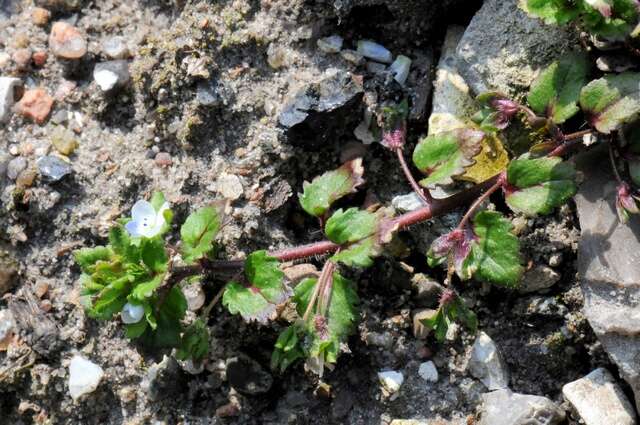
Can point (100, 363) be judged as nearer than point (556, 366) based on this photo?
No

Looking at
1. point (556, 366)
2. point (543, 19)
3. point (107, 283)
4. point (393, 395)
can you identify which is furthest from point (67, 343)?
point (543, 19)

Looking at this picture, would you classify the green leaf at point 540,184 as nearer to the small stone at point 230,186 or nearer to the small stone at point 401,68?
the small stone at point 401,68

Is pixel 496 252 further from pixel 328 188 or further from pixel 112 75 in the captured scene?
pixel 112 75

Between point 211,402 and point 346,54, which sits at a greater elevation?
point 346,54

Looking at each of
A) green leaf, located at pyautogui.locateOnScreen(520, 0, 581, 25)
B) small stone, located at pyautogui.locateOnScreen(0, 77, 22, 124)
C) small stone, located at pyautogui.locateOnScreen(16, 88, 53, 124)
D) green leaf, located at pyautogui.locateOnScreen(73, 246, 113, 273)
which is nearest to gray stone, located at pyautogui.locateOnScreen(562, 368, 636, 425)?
green leaf, located at pyautogui.locateOnScreen(520, 0, 581, 25)

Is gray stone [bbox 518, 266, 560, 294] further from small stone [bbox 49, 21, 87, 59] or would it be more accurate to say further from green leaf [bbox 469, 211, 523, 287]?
small stone [bbox 49, 21, 87, 59]

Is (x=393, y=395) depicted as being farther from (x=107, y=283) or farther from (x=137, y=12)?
(x=137, y=12)

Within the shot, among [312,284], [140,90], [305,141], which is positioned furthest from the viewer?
[140,90]
